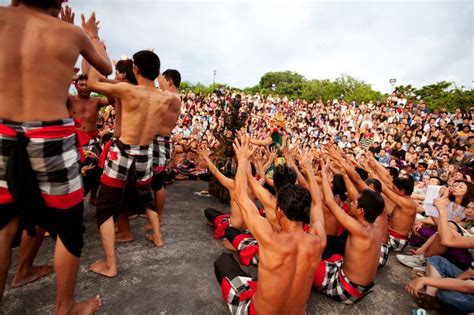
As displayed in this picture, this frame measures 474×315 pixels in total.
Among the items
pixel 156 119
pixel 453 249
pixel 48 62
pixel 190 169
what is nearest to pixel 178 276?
pixel 156 119

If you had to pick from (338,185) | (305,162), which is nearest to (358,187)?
(338,185)

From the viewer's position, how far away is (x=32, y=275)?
232 centimetres

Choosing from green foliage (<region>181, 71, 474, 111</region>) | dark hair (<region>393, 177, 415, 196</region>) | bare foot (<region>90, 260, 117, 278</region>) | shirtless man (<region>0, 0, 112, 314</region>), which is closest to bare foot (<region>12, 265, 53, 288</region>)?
bare foot (<region>90, 260, 117, 278</region>)

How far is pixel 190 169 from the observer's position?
23.6 feet

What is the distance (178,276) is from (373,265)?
6.26ft

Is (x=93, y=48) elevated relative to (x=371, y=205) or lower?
elevated

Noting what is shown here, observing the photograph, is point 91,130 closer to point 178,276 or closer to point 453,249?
point 178,276

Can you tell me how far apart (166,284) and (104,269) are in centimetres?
62

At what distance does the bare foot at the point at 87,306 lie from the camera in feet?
6.31

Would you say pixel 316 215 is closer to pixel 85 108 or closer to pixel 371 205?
pixel 371 205

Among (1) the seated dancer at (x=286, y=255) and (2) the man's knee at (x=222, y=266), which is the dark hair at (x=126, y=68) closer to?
(1) the seated dancer at (x=286, y=255)

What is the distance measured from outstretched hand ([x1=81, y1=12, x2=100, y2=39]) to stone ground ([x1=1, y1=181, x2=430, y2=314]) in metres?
2.18

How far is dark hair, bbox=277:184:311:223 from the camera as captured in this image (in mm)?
1862

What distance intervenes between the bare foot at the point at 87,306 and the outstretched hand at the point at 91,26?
2176 millimetres
